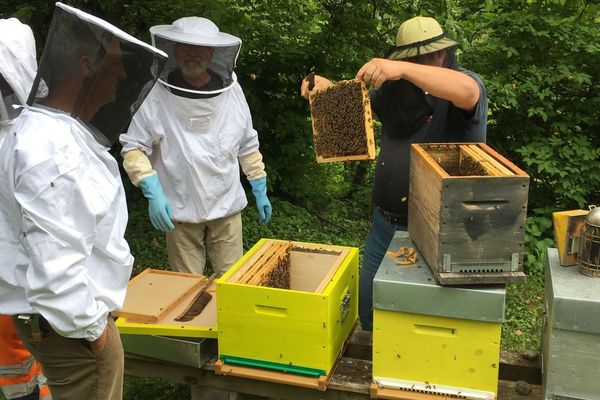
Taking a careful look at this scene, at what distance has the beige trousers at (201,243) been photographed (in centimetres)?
338

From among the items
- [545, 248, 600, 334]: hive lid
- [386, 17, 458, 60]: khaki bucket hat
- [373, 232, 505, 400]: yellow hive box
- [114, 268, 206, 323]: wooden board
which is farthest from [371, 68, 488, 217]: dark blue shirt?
[114, 268, 206, 323]: wooden board

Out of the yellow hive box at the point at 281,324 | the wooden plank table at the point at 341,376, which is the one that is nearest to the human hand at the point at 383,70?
the yellow hive box at the point at 281,324

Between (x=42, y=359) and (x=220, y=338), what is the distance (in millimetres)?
648

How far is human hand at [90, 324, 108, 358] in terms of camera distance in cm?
201

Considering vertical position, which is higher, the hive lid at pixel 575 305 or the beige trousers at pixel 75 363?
the hive lid at pixel 575 305

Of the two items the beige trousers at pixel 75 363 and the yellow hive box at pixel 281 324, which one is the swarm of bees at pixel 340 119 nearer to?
the yellow hive box at pixel 281 324

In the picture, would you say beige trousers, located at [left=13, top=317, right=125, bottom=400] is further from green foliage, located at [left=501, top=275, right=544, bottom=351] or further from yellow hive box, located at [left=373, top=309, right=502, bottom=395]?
green foliage, located at [left=501, top=275, right=544, bottom=351]

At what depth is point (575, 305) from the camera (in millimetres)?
1944

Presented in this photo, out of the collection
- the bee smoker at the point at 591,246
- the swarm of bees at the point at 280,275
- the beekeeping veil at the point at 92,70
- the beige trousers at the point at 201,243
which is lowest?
the beige trousers at the point at 201,243

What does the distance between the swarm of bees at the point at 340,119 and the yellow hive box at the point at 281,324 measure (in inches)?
25.3

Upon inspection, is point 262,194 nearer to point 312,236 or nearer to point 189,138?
point 189,138

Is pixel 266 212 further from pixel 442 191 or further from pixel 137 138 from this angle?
pixel 442 191

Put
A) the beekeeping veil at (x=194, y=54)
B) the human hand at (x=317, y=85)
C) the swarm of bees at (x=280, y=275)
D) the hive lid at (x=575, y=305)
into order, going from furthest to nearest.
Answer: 1. the beekeeping veil at (x=194, y=54)
2. the human hand at (x=317, y=85)
3. the swarm of bees at (x=280, y=275)
4. the hive lid at (x=575, y=305)

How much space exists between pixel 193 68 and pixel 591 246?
2.09 metres
